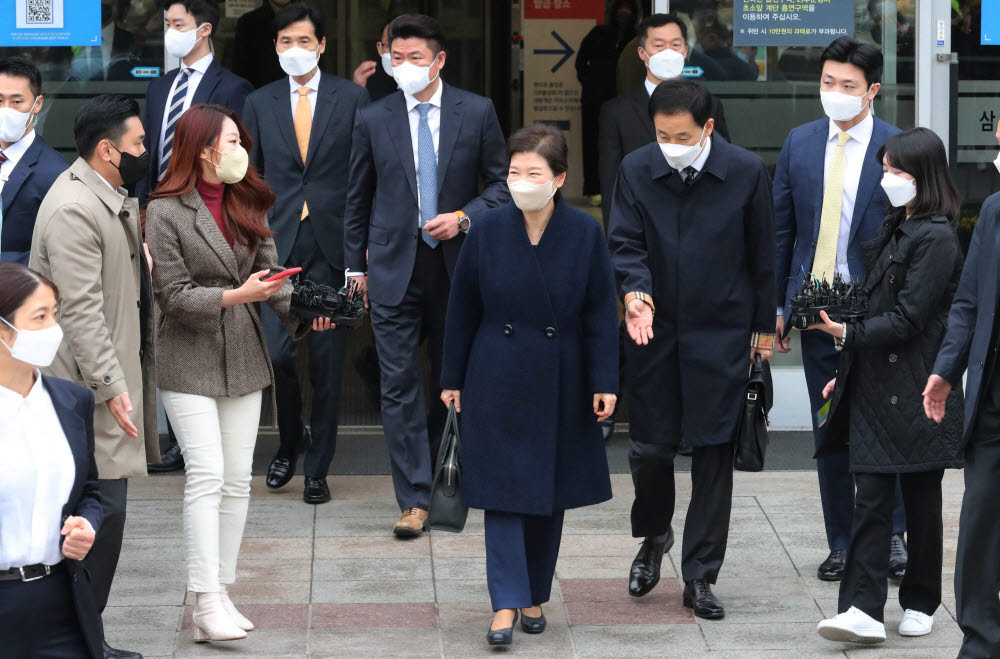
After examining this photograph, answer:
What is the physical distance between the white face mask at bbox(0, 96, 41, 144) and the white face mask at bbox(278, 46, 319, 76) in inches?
54.4

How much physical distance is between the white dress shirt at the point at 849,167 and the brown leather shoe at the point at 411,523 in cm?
213

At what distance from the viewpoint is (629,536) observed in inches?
282

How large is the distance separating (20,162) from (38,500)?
2.74 metres

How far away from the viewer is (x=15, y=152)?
6.71 metres

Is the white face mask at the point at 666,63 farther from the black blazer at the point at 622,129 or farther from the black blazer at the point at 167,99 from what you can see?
the black blazer at the point at 167,99

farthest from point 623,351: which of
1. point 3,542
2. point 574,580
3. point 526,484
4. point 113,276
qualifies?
point 3,542

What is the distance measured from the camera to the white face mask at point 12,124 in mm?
6688

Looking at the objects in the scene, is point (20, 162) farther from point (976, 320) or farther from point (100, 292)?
point (976, 320)

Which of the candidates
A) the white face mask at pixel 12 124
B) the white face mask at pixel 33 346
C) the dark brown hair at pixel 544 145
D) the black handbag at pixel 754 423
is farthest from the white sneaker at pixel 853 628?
the white face mask at pixel 12 124

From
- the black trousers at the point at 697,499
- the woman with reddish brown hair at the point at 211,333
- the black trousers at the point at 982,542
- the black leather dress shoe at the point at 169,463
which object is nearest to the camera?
the black trousers at the point at 982,542

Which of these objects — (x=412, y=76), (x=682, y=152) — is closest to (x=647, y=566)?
(x=682, y=152)

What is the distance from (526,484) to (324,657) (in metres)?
0.93

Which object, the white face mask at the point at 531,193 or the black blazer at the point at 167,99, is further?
the black blazer at the point at 167,99

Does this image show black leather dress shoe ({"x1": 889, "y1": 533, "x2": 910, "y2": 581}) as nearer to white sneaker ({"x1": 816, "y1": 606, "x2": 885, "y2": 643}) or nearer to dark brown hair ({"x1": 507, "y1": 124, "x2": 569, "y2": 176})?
white sneaker ({"x1": 816, "y1": 606, "x2": 885, "y2": 643})
